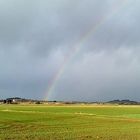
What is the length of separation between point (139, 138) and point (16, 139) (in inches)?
408

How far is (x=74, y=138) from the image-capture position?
3331 cm

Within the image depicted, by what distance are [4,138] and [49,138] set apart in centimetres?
376

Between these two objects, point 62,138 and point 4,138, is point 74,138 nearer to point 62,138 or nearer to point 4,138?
point 62,138

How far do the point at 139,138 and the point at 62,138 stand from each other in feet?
21.5

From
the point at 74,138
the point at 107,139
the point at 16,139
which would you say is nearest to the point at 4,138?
the point at 16,139

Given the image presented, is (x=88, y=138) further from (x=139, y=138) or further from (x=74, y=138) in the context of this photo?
(x=139, y=138)

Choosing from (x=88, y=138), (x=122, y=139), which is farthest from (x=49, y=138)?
(x=122, y=139)

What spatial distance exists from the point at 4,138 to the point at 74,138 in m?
5.86

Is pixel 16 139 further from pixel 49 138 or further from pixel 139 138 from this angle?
pixel 139 138

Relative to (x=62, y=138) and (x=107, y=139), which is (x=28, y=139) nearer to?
(x=62, y=138)

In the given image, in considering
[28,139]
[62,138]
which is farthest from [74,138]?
[28,139]

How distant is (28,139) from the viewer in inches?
1254

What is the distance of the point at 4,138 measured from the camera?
33.1 meters

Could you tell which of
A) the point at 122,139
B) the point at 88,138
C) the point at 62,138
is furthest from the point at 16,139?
the point at 122,139
